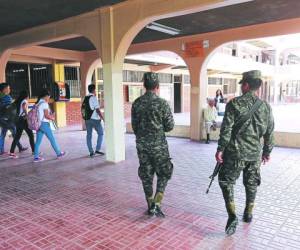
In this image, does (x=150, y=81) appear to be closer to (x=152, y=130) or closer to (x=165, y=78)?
(x=152, y=130)

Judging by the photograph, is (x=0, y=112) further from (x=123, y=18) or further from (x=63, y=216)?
(x=63, y=216)

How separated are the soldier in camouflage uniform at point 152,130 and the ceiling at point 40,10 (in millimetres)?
2672

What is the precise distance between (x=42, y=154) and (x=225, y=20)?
194 inches

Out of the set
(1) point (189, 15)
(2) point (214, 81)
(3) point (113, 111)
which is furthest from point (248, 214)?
(2) point (214, 81)

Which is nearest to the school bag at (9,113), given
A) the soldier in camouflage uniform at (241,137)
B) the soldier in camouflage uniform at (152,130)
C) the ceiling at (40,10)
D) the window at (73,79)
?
the ceiling at (40,10)

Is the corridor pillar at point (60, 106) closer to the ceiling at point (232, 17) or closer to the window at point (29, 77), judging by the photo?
the window at point (29, 77)

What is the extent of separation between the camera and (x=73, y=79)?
1241 centimetres

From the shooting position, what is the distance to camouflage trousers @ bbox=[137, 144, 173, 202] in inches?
120

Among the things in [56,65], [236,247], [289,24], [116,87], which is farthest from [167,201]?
[56,65]

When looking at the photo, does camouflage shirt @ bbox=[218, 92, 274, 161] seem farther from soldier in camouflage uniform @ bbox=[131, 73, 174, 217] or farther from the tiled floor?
the tiled floor

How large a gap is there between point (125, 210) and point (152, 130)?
1.06 metres

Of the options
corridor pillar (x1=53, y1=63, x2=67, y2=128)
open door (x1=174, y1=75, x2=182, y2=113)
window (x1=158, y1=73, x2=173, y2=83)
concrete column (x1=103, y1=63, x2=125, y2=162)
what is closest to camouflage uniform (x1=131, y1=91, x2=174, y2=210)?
concrete column (x1=103, y1=63, x2=125, y2=162)

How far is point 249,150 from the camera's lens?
2.74 m

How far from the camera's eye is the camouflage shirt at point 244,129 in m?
2.71
